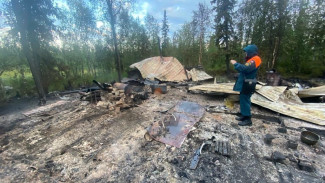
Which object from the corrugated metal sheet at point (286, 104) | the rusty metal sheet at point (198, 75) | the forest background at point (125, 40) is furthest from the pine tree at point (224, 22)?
the corrugated metal sheet at point (286, 104)

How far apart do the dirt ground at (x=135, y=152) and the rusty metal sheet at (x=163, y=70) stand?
4.43m

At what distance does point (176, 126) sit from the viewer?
133 inches

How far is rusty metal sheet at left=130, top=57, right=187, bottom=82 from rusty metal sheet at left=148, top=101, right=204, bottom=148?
4114mm

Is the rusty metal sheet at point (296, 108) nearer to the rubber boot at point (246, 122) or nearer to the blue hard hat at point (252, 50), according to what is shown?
the rubber boot at point (246, 122)

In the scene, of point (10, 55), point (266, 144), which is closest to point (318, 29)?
point (266, 144)

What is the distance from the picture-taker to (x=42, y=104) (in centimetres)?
527

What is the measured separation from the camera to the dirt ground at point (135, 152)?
2.13 metres

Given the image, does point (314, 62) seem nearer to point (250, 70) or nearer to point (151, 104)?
point (250, 70)

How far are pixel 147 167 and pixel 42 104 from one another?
4953mm

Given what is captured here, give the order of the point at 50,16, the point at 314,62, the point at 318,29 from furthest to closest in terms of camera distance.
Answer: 1. the point at 314,62
2. the point at 318,29
3. the point at 50,16

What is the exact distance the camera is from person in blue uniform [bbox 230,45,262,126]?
10.1 feet

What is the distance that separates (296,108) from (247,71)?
2131 millimetres

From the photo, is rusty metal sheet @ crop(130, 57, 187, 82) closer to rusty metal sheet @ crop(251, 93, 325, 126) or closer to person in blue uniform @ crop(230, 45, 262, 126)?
rusty metal sheet @ crop(251, 93, 325, 126)

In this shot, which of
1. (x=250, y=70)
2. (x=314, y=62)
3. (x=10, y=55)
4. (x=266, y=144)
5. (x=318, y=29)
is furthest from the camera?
(x=314, y=62)
